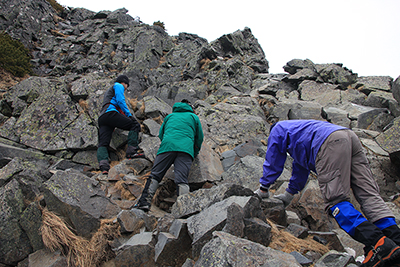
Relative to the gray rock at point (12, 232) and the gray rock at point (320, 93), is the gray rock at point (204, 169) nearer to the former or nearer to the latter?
the gray rock at point (12, 232)

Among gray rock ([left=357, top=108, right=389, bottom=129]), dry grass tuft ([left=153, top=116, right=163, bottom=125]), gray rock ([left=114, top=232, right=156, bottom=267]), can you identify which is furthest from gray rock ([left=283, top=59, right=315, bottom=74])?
gray rock ([left=114, top=232, right=156, bottom=267])

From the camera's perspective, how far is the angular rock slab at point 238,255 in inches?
89.8

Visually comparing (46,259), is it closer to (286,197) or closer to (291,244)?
(291,244)

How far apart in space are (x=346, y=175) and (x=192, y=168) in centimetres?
354

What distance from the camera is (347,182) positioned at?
295cm

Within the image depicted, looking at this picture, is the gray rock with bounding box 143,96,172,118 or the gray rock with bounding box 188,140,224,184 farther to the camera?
the gray rock with bounding box 143,96,172,118

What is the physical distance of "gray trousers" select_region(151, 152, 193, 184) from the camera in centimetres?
480

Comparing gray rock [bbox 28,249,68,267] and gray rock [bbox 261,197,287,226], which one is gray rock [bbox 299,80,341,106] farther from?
gray rock [bbox 28,249,68,267]

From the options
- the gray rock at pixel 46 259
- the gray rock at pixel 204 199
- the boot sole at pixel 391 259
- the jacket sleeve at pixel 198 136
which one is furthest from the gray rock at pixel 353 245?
the gray rock at pixel 46 259

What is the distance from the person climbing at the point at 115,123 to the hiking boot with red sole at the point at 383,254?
5.78 metres

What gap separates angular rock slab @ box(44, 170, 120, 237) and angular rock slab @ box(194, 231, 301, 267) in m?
2.33

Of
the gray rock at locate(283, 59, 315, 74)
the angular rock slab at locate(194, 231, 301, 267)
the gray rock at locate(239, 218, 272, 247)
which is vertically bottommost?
the gray rock at locate(239, 218, 272, 247)

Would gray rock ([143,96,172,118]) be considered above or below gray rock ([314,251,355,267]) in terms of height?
above

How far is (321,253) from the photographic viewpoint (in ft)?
10.8
